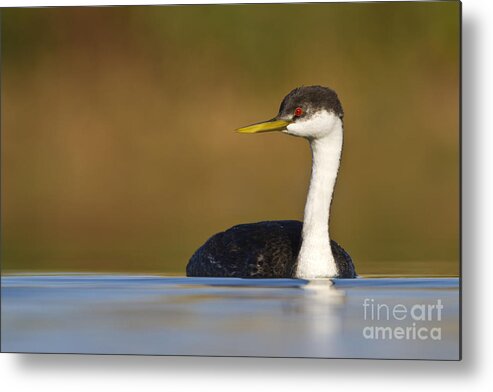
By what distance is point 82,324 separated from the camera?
11.4m

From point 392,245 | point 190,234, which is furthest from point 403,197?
point 190,234

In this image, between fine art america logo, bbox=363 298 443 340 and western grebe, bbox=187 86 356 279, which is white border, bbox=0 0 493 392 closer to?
fine art america logo, bbox=363 298 443 340

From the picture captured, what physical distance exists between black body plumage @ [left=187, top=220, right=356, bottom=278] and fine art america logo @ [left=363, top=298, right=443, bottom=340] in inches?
22.7

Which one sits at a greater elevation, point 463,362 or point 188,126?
point 188,126

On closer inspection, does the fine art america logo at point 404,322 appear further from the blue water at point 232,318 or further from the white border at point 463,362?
the white border at point 463,362

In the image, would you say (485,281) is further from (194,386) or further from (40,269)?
(40,269)

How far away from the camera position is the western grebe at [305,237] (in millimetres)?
11711

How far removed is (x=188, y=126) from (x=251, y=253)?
2.51 ft

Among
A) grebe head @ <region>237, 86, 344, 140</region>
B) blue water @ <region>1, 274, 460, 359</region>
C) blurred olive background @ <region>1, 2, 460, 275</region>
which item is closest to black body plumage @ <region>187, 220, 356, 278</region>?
blurred olive background @ <region>1, 2, 460, 275</region>

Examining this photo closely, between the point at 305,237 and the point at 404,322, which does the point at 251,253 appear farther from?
the point at 404,322

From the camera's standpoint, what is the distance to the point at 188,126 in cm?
1168

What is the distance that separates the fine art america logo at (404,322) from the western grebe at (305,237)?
55 centimetres

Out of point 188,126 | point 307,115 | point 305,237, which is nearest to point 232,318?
point 305,237

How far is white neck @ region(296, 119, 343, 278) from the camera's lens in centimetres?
1175
